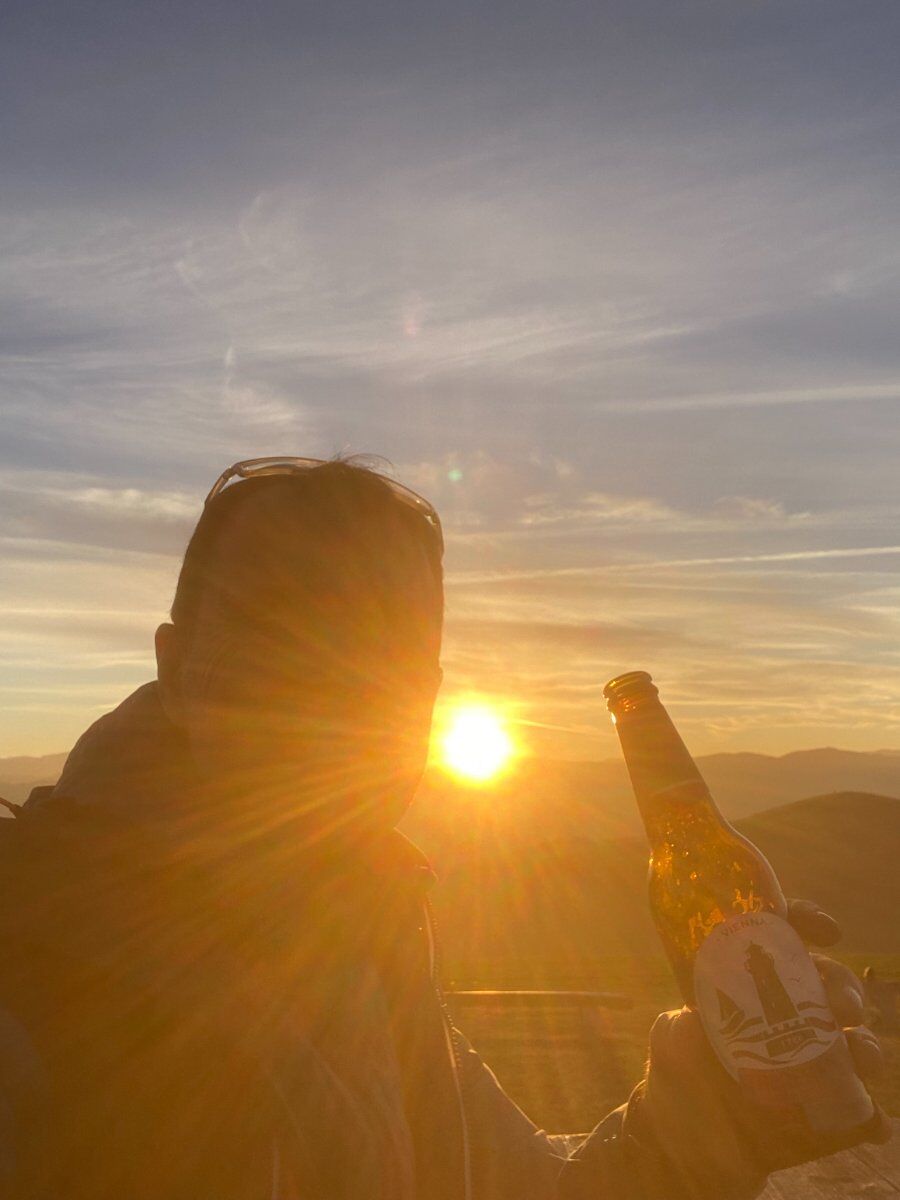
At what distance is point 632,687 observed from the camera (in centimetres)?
240

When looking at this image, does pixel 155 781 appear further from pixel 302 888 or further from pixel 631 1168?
pixel 631 1168

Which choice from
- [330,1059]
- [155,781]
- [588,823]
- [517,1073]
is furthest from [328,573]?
[588,823]

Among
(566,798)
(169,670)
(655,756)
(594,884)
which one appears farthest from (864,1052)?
(566,798)

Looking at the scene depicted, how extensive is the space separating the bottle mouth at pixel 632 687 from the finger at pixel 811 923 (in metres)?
0.64

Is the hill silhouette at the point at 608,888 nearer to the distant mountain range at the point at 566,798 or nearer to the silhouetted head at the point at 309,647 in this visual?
the distant mountain range at the point at 566,798

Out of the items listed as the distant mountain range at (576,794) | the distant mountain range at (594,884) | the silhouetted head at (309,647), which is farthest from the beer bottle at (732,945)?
the distant mountain range at (576,794)

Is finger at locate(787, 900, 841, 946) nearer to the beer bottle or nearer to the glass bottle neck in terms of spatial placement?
the beer bottle

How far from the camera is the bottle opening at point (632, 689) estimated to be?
2.38m

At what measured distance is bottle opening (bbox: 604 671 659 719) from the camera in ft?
7.82

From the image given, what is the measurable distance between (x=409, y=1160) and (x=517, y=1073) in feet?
27.9

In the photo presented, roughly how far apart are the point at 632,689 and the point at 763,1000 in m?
0.79

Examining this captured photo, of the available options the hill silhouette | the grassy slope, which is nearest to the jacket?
the grassy slope

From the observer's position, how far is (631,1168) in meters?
1.54

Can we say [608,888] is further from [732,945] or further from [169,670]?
[169,670]
